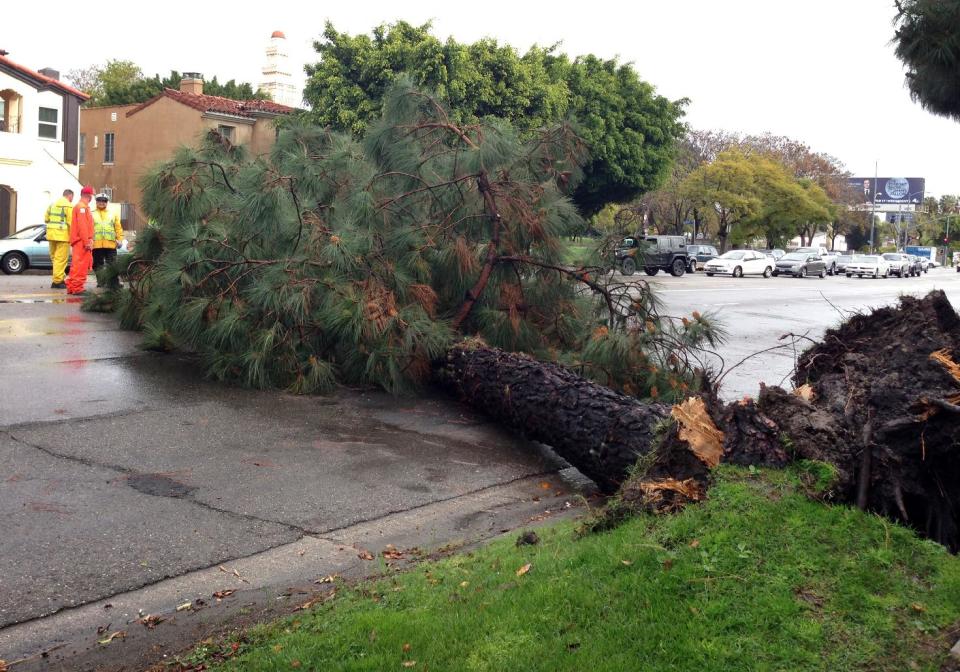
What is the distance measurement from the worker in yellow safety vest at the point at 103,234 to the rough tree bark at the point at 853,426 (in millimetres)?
11647

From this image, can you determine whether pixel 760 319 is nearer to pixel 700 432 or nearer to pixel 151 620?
pixel 700 432

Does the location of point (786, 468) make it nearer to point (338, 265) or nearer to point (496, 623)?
point (496, 623)

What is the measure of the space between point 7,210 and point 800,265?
119 ft

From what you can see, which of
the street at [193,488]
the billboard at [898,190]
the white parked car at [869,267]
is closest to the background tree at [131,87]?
the white parked car at [869,267]

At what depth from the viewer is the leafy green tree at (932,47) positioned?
29.3 feet

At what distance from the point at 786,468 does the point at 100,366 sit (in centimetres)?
718

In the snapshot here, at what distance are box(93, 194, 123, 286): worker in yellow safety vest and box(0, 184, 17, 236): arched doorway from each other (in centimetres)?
2011

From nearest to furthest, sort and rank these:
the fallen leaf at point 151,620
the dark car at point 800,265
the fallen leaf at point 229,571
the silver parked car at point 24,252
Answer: the fallen leaf at point 151,620
the fallen leaf at point 229,571
the silver parked car at point 24,252
the dark car at point 800,265

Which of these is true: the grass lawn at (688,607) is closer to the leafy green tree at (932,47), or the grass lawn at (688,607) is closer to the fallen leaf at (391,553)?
the fallen leaf at (391,553)

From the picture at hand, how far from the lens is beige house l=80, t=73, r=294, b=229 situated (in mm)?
42719

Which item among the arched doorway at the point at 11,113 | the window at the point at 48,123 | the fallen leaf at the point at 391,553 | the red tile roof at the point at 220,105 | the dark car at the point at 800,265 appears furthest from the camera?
the dark car at the point at 800,265

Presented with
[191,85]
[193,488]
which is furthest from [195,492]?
[191,85]

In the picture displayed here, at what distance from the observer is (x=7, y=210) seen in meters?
34.7

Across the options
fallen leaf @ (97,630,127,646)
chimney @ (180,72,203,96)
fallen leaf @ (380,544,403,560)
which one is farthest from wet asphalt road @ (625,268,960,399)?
chimney @ (180,72,203,96)
